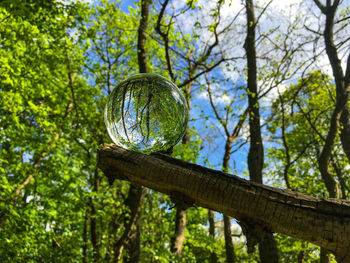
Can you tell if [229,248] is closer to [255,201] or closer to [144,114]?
[144,114]

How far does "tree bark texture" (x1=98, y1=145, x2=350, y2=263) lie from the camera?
4.63ft

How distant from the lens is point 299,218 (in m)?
1.43

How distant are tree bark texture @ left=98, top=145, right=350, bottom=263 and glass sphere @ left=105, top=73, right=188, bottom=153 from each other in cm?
32

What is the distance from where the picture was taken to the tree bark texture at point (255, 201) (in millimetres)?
1410

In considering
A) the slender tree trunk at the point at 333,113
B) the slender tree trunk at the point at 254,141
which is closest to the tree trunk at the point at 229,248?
the slender tree trunk at the point at 333,113

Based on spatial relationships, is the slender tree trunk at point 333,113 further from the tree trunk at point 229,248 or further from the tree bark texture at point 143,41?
the tree bark texture at point 143,41

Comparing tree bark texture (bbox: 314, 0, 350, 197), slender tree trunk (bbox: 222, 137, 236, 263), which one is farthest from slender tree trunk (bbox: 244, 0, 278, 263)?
slender tree trunk (bbox: 222, 137, 236, 263)

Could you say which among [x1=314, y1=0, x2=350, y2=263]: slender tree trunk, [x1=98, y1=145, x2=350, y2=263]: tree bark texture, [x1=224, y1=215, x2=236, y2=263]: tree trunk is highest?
[x1=314, y1=0, x2=350, y2=263]: slender tree trunk

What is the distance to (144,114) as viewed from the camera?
6.59ft

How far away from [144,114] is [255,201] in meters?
0.96

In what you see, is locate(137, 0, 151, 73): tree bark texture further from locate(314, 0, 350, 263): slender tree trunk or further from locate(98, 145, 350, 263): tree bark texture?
locate(98, 145, 350, 263): tree bark texture

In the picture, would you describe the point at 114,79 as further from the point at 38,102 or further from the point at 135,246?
the point at 135,246

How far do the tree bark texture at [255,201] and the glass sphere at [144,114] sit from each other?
1.04 ft

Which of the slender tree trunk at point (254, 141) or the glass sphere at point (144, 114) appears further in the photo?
the slender tree trunk at point (254, 141)
